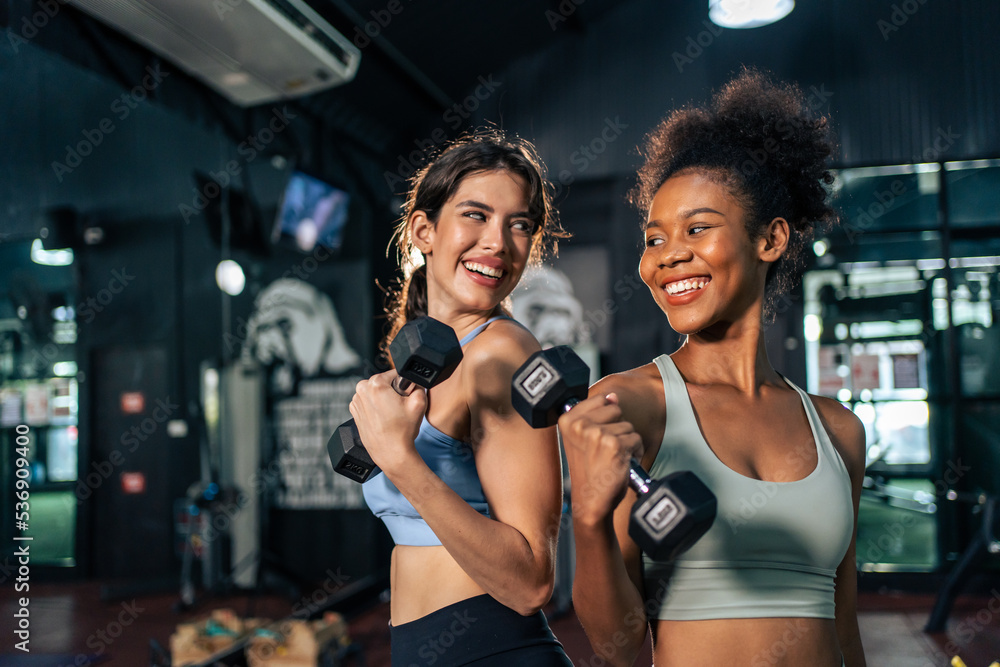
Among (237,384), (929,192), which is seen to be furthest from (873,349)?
(237,384)

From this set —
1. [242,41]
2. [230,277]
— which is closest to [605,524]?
[242,41]

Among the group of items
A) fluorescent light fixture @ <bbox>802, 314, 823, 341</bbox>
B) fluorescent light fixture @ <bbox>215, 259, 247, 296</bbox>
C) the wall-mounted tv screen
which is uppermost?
the wall-mounted tv screen

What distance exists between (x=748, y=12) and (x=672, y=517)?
5671 millimetres

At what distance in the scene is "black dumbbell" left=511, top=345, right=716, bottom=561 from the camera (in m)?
0.84

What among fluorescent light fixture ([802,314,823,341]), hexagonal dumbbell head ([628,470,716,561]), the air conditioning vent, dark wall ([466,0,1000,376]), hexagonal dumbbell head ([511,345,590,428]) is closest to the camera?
hexagonal dumbbell head ([628,470,716,561])

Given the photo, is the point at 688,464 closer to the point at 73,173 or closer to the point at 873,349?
the point at 73,173

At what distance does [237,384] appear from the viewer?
421 cm

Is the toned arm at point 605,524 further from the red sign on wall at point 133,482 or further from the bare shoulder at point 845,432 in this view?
the red sign on wall at point 133,482

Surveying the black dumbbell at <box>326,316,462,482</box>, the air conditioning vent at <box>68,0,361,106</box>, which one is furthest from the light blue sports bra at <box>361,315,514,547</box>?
the air conditioning vent at <box>68,0,361,106</box>

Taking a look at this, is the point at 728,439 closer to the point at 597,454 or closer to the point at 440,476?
the point at 597,454

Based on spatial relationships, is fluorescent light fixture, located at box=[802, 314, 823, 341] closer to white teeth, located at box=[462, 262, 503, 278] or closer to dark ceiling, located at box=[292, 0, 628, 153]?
dark ceiling, located at box=[292, 0, 628, 153]

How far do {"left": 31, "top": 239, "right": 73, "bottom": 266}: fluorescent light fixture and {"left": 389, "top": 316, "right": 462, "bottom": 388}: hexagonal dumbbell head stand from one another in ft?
6.82

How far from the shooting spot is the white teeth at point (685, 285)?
1.13 metres

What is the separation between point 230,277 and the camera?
4.11 m
